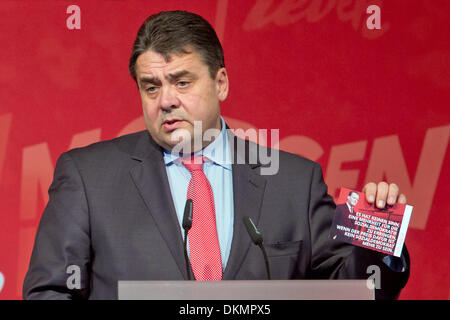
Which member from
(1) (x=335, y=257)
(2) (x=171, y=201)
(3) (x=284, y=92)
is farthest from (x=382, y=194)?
(3) (x=284, y=92)

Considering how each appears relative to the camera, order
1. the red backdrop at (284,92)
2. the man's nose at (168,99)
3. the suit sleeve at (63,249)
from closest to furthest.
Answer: the suit sleeve at (63,249) → the man's nose at (168,99) → the red backdrop at (284,92)

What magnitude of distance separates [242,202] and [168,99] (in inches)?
14.8

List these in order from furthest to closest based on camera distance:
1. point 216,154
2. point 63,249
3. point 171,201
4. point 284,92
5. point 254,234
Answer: point 284,92 < point 216,154 < point 171,201 < point 63,249 < point 254,234

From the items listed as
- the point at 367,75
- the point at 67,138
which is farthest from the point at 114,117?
the point at 367,75

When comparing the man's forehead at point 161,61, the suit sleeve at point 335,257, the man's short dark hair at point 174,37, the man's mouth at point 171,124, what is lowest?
the suit sleeve at point 335,257

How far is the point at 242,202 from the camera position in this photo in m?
1.93

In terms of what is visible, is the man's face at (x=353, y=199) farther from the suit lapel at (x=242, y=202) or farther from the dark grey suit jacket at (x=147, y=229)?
the suit lapel at (x=242, y=202)

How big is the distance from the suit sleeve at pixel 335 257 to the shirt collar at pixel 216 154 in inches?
11.3

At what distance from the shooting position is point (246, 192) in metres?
1.96

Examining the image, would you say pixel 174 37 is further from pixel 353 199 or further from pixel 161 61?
pixel 353 199

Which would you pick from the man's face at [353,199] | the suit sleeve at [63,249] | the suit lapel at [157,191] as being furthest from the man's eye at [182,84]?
the man's face at [353,199]

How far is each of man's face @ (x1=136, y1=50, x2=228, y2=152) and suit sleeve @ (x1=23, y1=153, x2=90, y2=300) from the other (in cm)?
29

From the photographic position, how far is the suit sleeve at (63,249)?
1724 mm

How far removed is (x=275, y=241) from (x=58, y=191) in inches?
25.7
